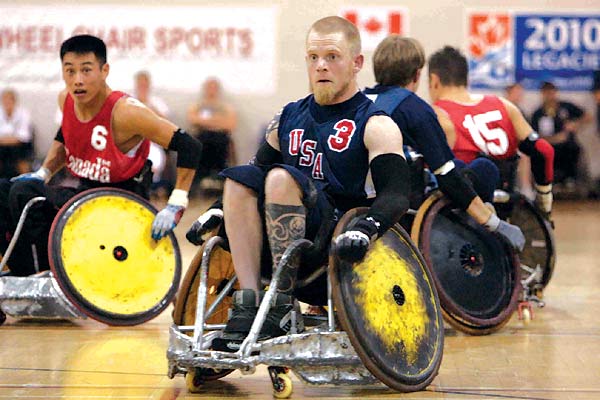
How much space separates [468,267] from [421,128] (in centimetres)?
76

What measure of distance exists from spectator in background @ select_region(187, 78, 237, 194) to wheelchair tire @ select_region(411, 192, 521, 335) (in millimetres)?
8355

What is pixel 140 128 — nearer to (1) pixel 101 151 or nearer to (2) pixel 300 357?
(1) pixel 101 151

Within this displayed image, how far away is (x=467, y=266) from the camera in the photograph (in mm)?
5895

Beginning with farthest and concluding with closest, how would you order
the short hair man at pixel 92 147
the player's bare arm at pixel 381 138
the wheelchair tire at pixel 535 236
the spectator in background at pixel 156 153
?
the spectator in background at pixel 156 153, the wheelchair tire at pixel 535 236, the short hair man at pixel 92 147, the player's bare arm at pixel 381 138

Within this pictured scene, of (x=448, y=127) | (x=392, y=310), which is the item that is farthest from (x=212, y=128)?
(x=392, y=310)

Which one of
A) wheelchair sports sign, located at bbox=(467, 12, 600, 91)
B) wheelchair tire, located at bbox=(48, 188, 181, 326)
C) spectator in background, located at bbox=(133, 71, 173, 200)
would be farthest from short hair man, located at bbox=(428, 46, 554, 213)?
wheelchair sports sign, located at bbox=(467, 12, 600, 91)

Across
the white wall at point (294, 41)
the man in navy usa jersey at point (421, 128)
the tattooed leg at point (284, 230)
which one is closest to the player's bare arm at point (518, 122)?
the man in navy usa jersey at point (421, 128)

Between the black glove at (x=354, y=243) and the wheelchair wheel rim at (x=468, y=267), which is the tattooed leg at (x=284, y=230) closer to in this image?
the black glove at (x=354, y=243)

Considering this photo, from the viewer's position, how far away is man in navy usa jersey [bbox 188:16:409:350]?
4258mm

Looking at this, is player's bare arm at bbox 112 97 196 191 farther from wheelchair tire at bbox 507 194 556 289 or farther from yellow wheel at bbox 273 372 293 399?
yellow wheel at bbox 273 372 293 399

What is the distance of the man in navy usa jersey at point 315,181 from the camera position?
14.0 ft

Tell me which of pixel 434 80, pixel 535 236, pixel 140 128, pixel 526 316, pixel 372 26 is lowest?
pixel 526 316

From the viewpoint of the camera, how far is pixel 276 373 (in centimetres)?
431

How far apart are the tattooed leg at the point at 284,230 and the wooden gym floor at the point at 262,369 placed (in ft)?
1.50
